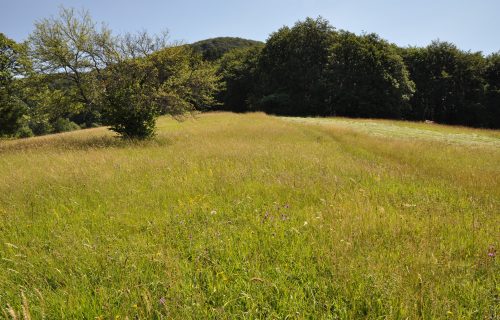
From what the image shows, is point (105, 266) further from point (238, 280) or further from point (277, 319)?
point (277, 319)

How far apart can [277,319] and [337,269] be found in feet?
3.10

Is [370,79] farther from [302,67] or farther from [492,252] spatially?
[492,252]

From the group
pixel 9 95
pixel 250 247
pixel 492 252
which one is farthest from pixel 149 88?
pixel 492 252

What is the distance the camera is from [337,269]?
123 inches

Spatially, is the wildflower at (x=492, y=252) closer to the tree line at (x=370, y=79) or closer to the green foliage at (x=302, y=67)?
the tree line at (x=370, y=79)

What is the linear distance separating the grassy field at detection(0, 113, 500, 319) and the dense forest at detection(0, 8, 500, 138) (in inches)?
412

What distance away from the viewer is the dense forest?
1620 cm

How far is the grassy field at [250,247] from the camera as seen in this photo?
2.68 meters

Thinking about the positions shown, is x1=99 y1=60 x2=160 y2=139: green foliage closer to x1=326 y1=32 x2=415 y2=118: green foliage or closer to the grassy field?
the grassy field

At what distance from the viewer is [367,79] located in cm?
5147

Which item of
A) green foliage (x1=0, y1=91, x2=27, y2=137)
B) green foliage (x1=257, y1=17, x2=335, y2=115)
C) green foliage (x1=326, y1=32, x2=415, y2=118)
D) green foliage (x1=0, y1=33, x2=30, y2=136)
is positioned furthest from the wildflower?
green foliage (x1=257, y1=17, x2=335, y2=115)

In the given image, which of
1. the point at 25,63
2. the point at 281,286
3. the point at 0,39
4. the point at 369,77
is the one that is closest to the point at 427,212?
the point at 281,286

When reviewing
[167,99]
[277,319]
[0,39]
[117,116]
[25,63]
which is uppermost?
[0,39]

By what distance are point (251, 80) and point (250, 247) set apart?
68181 millimetres
